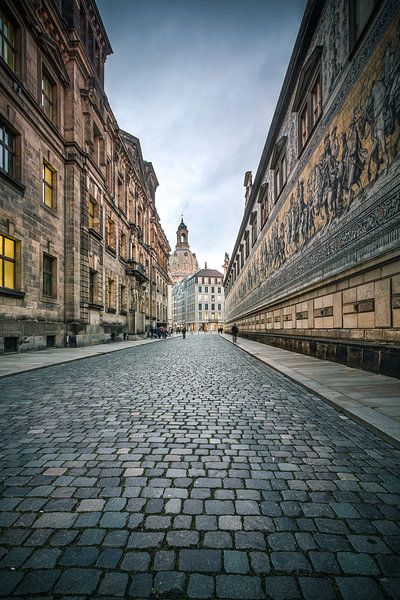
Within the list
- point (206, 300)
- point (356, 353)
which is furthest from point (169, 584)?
point (206, 300)

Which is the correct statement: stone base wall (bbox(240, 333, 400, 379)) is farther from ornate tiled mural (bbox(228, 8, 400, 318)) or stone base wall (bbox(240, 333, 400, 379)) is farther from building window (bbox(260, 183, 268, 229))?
building window (bbox(260, 183, 268, 229))

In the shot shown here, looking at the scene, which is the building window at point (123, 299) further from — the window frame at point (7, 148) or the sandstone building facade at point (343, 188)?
the sandstone building facade at point (343, 188)

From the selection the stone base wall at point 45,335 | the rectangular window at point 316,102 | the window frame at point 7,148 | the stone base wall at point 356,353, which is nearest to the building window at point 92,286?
the stone base wall at point 45,335

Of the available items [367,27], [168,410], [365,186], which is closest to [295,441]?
[168,410]

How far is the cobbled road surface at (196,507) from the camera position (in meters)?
1.54

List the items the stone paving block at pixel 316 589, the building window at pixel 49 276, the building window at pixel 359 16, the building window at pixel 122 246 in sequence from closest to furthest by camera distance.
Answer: the stone paving block at pixel 316 589 < the building window at pixel 359 16 < the building window at pixel 49 276 < the building window at pixel 122 246

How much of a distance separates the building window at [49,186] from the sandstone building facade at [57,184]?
0.17 feet

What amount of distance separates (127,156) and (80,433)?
3189cm

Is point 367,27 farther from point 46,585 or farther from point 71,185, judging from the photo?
point 71,185

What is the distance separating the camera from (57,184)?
17453 mm

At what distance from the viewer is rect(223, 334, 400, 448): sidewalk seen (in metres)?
3.67

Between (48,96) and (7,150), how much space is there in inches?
233

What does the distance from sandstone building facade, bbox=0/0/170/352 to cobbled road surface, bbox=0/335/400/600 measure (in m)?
11.3

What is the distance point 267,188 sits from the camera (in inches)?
832
